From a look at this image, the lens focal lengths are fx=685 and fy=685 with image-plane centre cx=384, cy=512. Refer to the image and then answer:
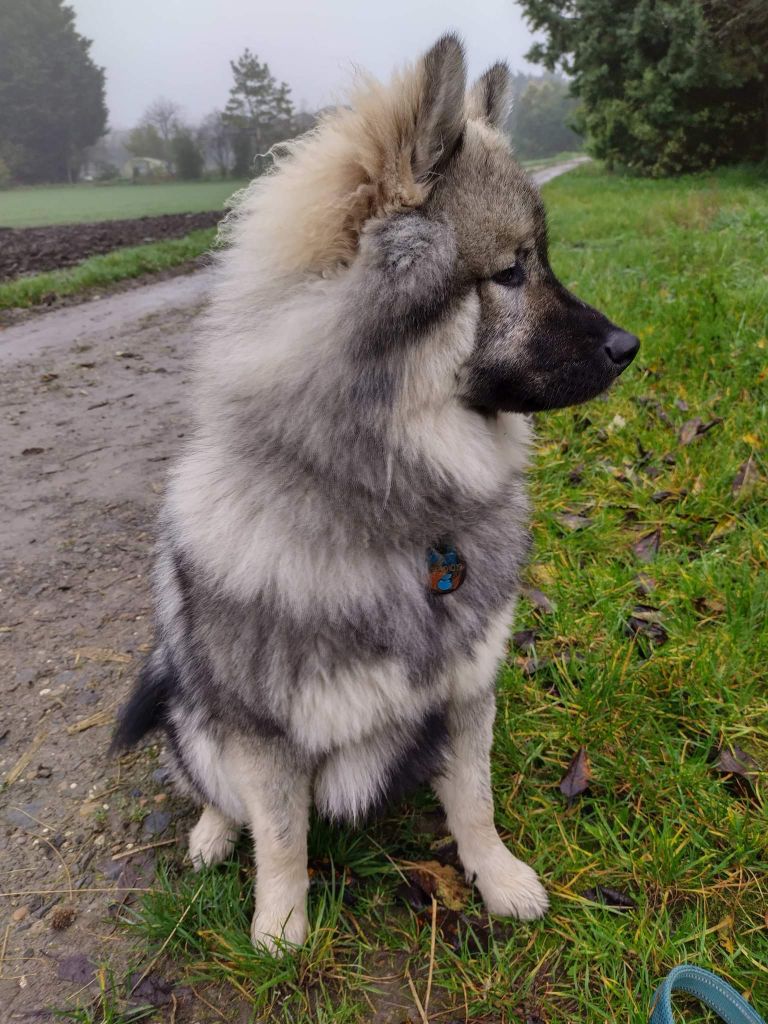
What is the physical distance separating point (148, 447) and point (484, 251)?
10.8 feet

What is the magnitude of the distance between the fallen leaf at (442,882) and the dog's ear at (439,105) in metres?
1.69

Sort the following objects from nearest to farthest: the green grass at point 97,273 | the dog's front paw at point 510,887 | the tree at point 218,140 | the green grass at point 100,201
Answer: the dog's front paw at point 510,887 → the green grass at point 97,273 → the green grass at point 100,201 → the tree at point 218,140

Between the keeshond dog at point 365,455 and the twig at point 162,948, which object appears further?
the twig at point 162,948

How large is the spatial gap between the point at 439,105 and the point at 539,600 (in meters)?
1.78

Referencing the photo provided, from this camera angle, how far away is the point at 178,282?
33.1 feet

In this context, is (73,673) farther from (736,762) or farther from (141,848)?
(736,762)

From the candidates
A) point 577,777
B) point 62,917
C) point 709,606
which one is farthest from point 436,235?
point 62,917

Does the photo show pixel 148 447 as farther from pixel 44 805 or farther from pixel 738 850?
pixel 738 850

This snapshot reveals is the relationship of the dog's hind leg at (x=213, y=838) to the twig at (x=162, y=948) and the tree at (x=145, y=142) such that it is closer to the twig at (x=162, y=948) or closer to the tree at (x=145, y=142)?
the twig at (x=162, y=948)

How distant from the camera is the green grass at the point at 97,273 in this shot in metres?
8.17

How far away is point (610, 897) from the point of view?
172cm

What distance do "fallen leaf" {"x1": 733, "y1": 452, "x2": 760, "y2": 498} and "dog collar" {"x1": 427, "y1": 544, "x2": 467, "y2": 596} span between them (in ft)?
5.99

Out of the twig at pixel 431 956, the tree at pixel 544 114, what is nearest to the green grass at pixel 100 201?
the twig at pixel 431 956

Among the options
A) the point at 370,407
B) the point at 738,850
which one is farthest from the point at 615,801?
the point at 370,407
